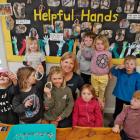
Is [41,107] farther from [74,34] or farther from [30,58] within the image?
[74,34]

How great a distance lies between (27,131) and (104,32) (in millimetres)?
1434

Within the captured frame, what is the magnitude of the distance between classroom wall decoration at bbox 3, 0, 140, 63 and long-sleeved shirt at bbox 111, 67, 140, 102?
279mm

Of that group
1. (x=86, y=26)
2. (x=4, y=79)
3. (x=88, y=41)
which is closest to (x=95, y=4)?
(x=86, y=26)

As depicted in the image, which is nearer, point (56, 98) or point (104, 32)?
point (56, 98)

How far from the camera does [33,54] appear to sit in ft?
8.17

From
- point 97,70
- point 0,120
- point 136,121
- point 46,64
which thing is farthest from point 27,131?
point 46,64

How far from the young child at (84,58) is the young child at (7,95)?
83 centimetres

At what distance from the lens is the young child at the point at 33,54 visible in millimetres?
2463

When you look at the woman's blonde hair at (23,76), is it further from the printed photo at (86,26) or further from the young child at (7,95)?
the printed photo at (86,26)

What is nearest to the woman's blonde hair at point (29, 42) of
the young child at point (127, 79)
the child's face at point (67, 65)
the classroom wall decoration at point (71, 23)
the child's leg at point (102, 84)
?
the classroom wall decoration at point (71, 23)

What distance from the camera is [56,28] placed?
256cm

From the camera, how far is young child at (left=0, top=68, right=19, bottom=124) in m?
1.84

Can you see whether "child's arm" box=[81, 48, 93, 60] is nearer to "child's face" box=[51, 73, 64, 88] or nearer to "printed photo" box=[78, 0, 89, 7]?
"printed photo" box=[78, 0, 89, 7]

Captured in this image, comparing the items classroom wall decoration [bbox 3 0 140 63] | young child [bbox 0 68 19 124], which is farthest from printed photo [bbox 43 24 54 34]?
young child [bbox 0 68 19 124]
